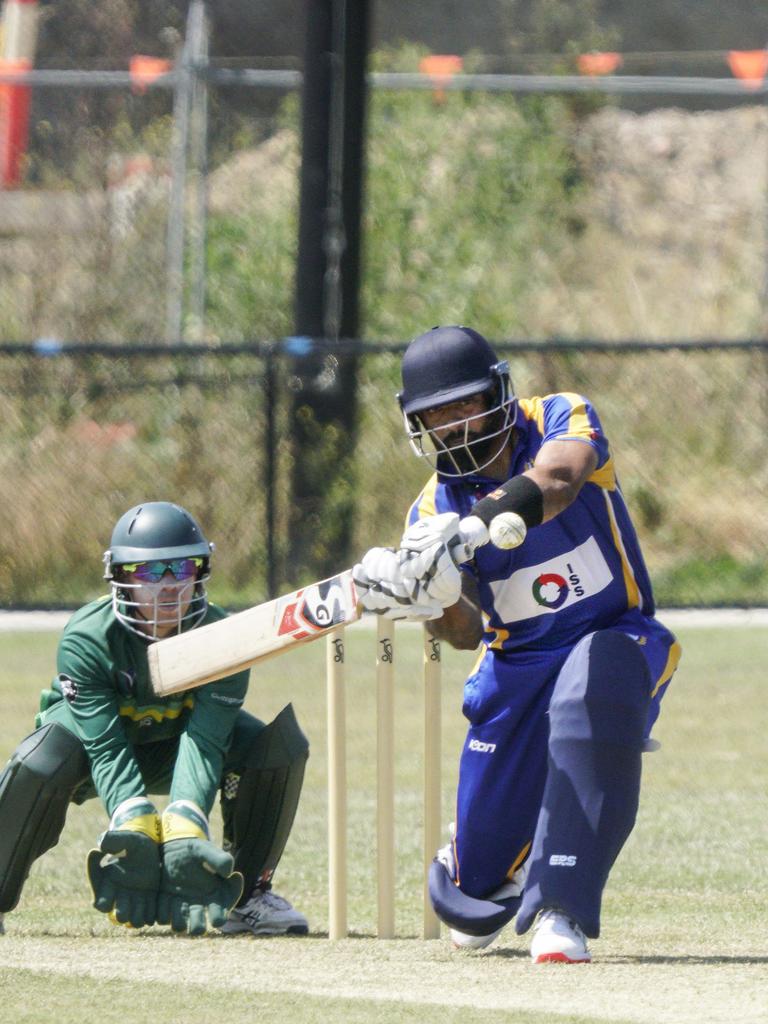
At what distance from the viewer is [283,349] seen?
547 inches

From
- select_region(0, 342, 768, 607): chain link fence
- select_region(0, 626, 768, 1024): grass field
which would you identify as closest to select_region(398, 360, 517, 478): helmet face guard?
select_region(0, 626, 768, 1024): grass field

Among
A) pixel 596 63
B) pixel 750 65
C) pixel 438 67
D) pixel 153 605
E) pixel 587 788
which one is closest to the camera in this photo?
pixel 587 788

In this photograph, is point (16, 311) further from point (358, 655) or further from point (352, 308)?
point (358, 655)

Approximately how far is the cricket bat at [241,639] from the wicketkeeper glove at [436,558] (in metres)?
0.31

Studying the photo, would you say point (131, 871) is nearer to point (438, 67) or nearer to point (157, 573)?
point (157, 573)

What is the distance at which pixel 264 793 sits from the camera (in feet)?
17.8

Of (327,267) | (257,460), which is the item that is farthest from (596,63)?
(257,460)

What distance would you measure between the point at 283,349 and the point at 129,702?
8633 mm

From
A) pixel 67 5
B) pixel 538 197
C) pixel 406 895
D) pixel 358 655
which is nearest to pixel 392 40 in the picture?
pixel 67 5

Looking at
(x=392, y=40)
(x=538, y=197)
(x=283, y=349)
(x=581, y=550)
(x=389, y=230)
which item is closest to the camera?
(x=581, y=550)

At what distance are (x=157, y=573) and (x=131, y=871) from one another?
0.82m

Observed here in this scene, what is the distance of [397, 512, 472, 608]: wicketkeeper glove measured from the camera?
4.55 m

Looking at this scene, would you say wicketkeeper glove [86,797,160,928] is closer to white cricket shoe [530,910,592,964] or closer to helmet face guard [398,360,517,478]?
white cricket shoe [530,910,592,964]

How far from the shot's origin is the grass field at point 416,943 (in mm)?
4133
